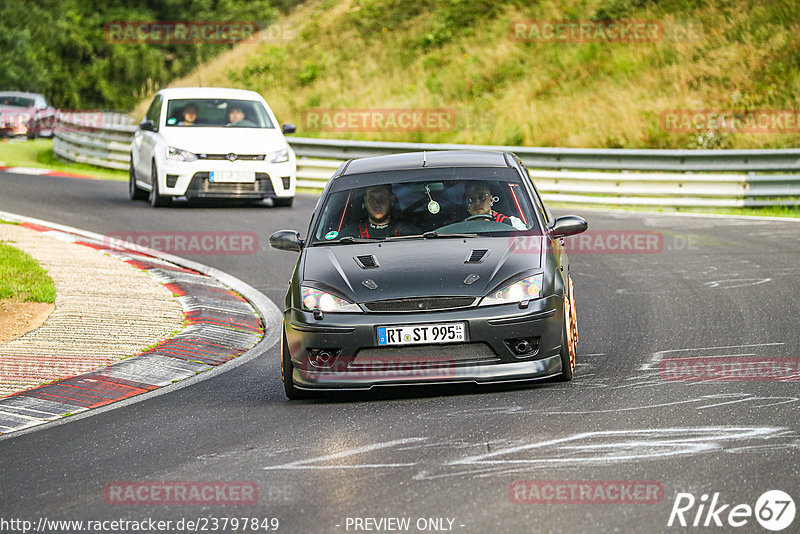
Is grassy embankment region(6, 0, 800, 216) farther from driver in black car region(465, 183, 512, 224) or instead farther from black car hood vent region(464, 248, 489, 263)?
black car hood vent region(464, 248, 489, 263)

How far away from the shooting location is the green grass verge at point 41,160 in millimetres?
26609

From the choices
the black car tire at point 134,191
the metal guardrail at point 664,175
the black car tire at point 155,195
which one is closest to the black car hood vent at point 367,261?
the black car tire at point 155,195

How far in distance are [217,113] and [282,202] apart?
1.72 metres

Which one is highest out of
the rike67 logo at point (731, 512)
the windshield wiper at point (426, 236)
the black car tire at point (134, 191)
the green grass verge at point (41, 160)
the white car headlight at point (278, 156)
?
the windshield wiper at point (426, 236)

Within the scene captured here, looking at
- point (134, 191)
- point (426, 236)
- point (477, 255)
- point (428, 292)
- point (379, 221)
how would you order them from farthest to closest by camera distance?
point (134, 191) < point (379, 221) < point (426, 236) < point (477, 255) < point (428, 292)

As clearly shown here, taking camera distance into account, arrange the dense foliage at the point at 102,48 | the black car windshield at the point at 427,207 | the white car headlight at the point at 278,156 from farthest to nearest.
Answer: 1. the dense foliage at the point at 102,48
2. the white car headlight at the point at 278,156
3. the black car windshield at the point at 427,207

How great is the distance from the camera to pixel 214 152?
736 inches

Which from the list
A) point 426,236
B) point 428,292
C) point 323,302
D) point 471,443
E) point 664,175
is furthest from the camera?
point 664,175

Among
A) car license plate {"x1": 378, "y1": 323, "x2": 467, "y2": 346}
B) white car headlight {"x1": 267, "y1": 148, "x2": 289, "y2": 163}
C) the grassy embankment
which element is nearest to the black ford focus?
car license plate {"x1": 378, "y1": 323, "x2": 467, "y2": 346}

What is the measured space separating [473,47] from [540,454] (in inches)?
1244

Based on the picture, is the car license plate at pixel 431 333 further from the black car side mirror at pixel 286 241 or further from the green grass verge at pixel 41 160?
the green grass verge at pixel 41 160

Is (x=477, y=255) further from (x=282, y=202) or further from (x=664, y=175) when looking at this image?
(x=664, y=175)

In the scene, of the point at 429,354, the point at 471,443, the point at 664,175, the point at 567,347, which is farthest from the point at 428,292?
the point at 664,175

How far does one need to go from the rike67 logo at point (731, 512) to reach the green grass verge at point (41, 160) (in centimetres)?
2073
